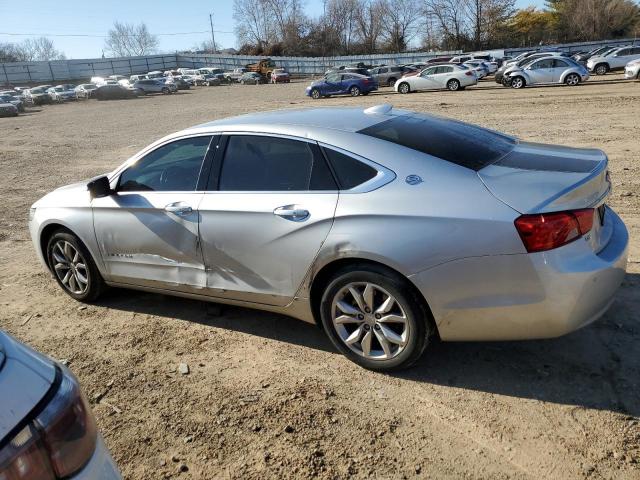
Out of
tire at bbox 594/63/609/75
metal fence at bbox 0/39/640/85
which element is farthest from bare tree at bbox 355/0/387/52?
tire at bbox 594/63/609/75

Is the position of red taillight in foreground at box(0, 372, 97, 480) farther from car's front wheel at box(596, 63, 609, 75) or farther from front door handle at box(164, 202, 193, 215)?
car's front wheel at box(596, 63, 609, 75)

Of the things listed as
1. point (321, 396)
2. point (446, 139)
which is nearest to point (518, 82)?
point (446, 139)

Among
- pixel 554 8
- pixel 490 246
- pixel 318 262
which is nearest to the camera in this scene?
pixel 490 246

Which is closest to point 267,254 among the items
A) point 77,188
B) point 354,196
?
point 354,196

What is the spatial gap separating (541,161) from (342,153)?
1.30m

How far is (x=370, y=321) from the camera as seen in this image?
3.39 m

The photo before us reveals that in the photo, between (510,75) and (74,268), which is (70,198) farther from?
(510,75)

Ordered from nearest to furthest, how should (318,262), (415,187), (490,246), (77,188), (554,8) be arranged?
(490,246) < (415,187) < (318,262) < (77,188) < (554,8)

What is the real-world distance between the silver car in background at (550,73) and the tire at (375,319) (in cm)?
2672

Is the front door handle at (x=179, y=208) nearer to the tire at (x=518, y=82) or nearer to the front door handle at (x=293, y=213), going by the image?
the front door handle at (x=293, y=213)

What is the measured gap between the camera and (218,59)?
89750 millimetres

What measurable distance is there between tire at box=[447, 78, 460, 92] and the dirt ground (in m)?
26.3

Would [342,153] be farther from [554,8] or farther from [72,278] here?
[554,8]

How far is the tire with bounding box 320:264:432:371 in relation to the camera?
10.5ft
